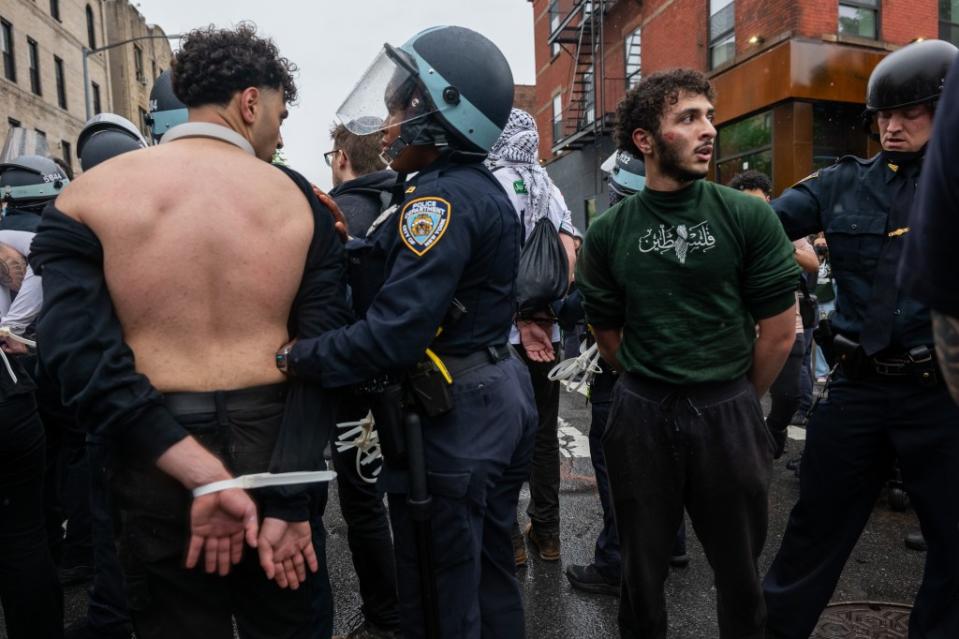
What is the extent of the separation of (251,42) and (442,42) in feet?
2.10

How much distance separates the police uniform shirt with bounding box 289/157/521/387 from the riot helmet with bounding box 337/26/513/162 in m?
0.10

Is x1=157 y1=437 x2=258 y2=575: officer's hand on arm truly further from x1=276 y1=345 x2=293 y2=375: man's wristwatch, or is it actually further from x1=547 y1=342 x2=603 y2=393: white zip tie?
x1=547 y1=342 x2=603 y2=393: white zip tie

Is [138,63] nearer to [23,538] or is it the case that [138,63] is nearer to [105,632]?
[23,538]

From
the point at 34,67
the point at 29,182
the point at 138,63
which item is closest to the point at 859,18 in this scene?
the point at 29,182

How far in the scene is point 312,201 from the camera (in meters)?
1.89

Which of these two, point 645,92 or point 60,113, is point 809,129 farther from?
point 60,113

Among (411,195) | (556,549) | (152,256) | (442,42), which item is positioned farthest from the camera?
(556,549)

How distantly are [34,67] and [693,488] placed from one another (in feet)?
104

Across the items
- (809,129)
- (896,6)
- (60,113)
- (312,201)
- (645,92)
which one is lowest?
(312,201)

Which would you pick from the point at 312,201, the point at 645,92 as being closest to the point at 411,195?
the point at 312,201

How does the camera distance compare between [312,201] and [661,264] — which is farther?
[661,264]

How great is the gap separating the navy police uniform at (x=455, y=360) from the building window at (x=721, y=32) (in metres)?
14.6

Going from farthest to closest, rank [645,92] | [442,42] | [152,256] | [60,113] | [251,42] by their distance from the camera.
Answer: [60,113] < [645,92] < [442,42] < [251,42] < [152,256]

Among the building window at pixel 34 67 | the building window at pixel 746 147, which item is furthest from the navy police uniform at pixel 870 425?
the building window at pixel 34 67
